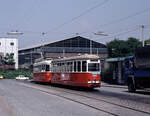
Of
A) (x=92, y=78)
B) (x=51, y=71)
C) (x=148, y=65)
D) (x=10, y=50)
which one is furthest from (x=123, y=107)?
(x=10, y=50)

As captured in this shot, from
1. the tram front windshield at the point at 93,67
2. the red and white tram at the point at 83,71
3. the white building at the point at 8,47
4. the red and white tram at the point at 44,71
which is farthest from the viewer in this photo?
the white building at the point at 8,47

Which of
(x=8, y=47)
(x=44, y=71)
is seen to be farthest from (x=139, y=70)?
(x=8, y=47)

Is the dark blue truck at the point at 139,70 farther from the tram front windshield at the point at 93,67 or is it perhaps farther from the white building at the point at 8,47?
the white building at the point at 8,47

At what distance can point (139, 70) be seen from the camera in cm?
2347

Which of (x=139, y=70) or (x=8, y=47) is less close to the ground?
(x=8, y=47)

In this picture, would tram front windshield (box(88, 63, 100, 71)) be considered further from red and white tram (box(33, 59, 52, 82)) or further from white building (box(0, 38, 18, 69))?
white building (box(0, 38, 18, 69))

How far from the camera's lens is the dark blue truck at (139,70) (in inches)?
890

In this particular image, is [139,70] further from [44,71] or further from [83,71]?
[44,71]

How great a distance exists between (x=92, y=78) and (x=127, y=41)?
44644 mm

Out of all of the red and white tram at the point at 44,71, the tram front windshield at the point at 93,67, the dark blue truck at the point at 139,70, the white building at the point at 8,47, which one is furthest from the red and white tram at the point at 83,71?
the white building at the point at 8,47

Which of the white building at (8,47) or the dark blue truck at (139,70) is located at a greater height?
the white building at (8,47)

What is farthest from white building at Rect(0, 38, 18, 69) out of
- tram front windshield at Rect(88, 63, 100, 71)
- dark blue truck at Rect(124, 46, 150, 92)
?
Result: dark blue truck at Rect(124, 46, 150, 92)

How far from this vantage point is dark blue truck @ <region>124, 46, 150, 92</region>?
890 inches

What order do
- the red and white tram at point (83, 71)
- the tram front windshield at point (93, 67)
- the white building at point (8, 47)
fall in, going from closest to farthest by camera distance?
the red and white tram at point (83, 71) < the tram front windshield at point (93, 67) < the white building at point (8, 47)
